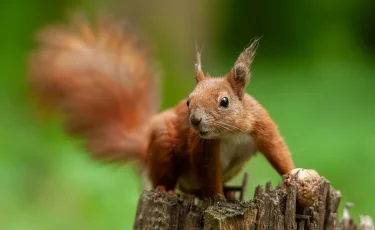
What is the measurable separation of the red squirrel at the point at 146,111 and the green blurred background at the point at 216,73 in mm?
353

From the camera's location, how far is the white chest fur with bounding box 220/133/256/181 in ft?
7.19

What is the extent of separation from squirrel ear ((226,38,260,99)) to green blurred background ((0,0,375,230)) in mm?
1257

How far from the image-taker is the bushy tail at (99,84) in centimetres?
286

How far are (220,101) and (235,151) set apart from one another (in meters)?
0.27

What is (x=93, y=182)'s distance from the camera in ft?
13.6

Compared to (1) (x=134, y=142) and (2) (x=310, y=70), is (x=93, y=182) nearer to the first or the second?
(1) (x=134, y=142)

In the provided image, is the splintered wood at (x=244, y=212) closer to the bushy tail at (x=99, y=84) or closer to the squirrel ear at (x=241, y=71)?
the squirrel ear at (x=241, y=71)

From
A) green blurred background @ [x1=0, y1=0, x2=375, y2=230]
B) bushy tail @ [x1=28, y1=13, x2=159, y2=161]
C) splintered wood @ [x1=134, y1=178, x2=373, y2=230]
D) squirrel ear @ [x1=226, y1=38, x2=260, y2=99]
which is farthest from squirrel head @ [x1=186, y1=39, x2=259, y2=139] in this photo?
green blurred background @ [x1=0, y1=0, x2=375, y2=230]

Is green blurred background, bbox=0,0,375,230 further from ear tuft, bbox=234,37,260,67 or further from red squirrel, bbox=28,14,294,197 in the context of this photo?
ear tuft, bbox=234,37,260,67

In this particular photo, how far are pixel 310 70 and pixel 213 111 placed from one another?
345 centimetres

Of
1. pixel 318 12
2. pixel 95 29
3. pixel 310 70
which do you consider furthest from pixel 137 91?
pixel 318 12

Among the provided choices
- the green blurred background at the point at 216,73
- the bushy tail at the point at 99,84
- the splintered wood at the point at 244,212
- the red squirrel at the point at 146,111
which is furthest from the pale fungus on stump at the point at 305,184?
the green blurred background at the point at 216,73

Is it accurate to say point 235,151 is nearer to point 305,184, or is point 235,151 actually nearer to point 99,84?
point 305,184

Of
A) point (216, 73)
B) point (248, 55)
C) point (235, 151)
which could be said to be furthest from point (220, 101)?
point (216, 73)
